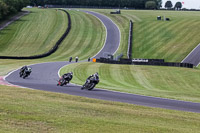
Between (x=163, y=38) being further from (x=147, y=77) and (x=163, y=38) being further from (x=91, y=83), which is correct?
(x=91, y=83)

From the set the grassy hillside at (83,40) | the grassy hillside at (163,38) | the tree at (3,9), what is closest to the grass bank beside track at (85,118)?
the grassy hillside at (163,38)

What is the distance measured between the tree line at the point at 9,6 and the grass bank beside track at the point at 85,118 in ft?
323

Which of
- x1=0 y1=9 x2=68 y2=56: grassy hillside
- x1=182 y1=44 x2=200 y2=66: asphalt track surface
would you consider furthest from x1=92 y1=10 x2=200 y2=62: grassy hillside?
x1=0 y1=9 x2=68 y2=56: grassy hillside

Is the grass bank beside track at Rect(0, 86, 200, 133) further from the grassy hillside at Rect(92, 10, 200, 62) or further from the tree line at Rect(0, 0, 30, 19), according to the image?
the tree line at Rect(0, 0, 30, 19)

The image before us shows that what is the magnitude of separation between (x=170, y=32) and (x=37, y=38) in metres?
30.9

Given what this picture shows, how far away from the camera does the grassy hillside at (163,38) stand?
78750 mm

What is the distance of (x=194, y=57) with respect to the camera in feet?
236

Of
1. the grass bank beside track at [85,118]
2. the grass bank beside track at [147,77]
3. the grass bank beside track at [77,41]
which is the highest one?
the grass bank beside track at [85,118]

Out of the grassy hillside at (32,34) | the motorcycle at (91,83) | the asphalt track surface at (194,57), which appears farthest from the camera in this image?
the grassy hillside at (32,34)

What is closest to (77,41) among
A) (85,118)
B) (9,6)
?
(9,6)

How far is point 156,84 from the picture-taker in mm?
42812

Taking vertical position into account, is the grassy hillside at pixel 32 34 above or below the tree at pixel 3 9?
below

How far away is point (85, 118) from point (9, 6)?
4379 inches

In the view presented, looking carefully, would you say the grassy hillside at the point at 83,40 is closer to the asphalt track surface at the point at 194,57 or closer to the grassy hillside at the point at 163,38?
the grassy hillside at the point at 163,38
